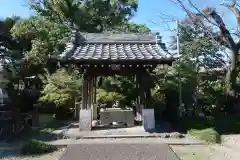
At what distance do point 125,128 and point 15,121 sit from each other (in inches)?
156

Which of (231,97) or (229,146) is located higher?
(231,97)

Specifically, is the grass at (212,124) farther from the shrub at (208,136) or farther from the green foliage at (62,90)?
the green foliage at (62,90)

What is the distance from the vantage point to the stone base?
10.3 metres

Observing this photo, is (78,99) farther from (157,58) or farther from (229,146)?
(229,146)

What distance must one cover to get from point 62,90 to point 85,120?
5.21 meters

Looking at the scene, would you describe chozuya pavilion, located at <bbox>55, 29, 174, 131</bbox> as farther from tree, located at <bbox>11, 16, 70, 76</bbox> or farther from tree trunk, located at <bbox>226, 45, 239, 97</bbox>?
tree, located at <bbox>11, 16, 70, 76</bbox>

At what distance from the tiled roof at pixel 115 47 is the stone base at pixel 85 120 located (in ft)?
6.18

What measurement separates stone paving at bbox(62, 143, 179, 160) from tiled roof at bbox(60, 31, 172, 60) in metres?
2.96

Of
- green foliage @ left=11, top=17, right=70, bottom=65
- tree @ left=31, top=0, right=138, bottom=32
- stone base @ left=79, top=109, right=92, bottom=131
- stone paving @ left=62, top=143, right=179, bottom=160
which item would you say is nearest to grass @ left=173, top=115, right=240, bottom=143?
stone paving @ left=62, top=143, right=179, bottom=160

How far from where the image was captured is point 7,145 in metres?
8.85

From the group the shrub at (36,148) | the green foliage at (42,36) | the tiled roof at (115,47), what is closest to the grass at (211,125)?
the tiled roof at (115,47)

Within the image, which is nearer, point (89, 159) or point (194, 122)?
point (89, 159)

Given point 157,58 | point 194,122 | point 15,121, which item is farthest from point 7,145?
point 194,122

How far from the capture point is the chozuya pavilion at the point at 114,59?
32.2ft
